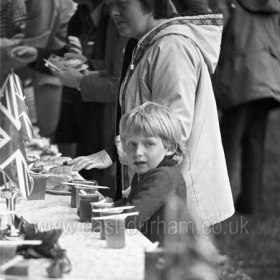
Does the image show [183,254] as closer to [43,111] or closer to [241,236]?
[241,236]

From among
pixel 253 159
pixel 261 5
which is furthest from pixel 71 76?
pixel 253 159

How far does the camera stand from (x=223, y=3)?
23.1 ft

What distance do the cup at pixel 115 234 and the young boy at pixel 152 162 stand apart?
236 millimetres

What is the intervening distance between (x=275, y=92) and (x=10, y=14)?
2103 millimetres

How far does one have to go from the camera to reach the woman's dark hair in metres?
4.57

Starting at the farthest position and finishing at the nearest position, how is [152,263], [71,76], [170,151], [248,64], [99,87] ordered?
[248,64], [71,76], [99,87], [170,151], [152,263]

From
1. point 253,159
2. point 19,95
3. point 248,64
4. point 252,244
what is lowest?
point 252,244

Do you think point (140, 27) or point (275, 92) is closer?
point (140, 27)

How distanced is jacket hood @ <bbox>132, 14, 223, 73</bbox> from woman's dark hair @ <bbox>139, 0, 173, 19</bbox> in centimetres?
5

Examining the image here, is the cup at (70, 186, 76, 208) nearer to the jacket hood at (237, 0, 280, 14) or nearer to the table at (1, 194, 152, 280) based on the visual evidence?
the table at (1, 194, 152, 280)

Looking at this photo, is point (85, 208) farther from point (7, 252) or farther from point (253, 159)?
point (253, 159)

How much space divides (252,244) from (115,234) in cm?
409

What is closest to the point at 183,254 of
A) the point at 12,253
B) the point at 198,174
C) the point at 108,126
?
the point at 12,253

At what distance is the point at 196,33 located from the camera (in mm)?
4621
